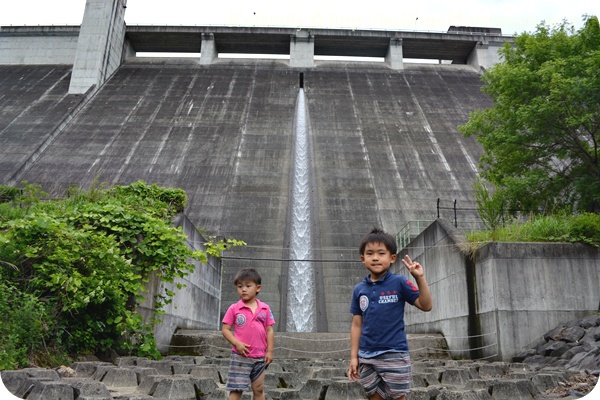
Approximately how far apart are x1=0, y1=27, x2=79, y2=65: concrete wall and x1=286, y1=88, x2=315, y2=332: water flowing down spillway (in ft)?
60.8

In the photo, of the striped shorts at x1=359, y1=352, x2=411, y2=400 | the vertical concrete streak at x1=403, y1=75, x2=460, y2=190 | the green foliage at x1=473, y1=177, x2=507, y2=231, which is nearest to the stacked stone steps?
the striped shorts at x1=359, y1=352, x2=411, y2=400

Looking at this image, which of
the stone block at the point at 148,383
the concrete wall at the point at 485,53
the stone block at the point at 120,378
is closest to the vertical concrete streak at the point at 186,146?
the stone block at the point at 120,378

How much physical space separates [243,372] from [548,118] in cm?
935

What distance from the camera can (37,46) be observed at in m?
31.2

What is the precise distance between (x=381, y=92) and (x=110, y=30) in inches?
640

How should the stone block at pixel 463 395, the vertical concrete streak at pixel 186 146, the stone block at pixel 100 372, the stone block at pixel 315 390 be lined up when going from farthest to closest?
the vertical concrete streak at pixel 186 146 → the stone block at pixel 100 372 → the stone block at pixel 315 390 → the stone block at pixel 463 395

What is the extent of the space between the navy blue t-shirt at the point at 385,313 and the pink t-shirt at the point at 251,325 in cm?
87

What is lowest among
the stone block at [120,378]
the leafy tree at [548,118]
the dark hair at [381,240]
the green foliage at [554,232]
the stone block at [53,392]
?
the stone block at [53,392]

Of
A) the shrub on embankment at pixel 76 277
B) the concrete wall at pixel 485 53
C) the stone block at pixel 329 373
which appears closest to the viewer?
the stone block at pixel 329 373

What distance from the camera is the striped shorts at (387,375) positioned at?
2855 mm

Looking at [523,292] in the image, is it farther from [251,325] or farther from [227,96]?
[227,96]

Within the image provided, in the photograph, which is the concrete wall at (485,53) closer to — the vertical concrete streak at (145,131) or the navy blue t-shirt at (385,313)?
the vertical concrete streak at (145,131)

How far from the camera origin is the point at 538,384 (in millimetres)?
4719

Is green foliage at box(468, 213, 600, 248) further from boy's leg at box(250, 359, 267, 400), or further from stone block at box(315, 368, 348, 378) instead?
boy's leg at box(250, 359, 267, 400)
